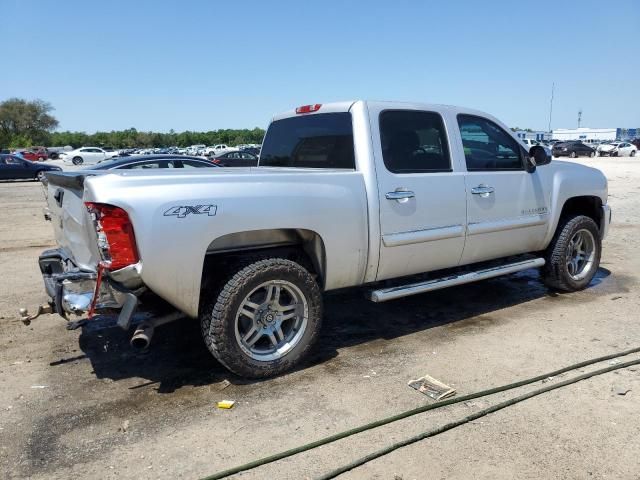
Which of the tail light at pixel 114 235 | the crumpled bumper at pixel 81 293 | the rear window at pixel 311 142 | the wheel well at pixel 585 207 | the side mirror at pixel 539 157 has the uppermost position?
the rear window at pixel 311 142

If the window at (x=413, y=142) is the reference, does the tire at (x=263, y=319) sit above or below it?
below

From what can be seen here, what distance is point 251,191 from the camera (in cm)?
358

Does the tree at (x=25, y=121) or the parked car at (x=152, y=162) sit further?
the tree at (x=25, y=121)

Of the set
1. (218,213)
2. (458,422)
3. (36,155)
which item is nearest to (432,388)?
(458,422)

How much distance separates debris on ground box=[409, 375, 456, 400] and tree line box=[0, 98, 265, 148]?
303ft

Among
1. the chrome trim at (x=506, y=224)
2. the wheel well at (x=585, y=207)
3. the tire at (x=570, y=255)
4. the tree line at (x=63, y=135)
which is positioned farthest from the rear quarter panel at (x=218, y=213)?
the tree line at (x=63, y=135)

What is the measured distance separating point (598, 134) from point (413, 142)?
10404 centimetres

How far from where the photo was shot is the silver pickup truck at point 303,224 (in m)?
3.31

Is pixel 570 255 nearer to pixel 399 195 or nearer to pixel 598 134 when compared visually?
pixel 399 195

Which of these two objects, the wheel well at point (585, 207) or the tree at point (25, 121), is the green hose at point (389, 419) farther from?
the tree at point (25, 121)

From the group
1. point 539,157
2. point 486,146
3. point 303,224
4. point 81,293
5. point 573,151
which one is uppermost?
point 486,146

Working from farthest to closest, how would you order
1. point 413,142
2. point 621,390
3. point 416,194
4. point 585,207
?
point 585,207
point 413,142
point 416,194
point 621,390

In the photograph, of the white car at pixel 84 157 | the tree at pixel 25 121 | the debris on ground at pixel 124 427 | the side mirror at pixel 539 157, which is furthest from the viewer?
the tree at pixel 25 121

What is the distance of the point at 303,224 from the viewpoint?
3791 millimetres
